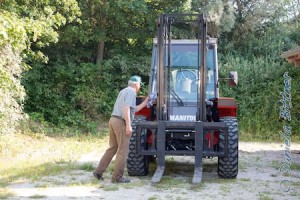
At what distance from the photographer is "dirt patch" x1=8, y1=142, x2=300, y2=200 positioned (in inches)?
257

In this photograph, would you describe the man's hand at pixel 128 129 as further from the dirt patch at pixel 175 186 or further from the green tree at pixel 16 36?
the green tree at pixel 16 36

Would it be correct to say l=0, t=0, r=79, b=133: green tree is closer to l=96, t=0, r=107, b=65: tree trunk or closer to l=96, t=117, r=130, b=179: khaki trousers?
l=96, t=117, r=130, b=179: khaki trousers

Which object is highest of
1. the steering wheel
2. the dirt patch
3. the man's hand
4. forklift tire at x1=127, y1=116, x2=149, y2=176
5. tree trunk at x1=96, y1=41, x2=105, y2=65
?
tree trunk at x1=96, y1=41, x2=105, y2=65

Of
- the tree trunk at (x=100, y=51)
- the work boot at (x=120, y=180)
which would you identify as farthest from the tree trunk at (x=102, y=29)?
the work boot at (x=120, y=180)

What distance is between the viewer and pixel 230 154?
7770 millimetres

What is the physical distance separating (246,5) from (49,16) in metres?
10.3

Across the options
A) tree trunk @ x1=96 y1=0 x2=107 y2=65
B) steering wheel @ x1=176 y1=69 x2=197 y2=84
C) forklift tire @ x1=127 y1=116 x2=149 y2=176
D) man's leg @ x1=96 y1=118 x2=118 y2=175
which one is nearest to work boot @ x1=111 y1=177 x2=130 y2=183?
man's leg @ x1=96 y1=118 x2=118 y2=175

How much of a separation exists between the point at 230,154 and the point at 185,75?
1.66m

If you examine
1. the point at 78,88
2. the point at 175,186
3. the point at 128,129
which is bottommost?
the point at 175,186

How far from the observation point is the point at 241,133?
16.4 metres

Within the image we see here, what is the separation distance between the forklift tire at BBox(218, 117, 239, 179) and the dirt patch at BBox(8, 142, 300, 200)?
14 cm

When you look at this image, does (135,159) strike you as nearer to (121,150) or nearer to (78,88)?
(121,150)

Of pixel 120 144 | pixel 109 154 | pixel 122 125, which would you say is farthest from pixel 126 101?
pixel 109 154

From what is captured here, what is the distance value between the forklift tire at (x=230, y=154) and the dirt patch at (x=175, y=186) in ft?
0.47
